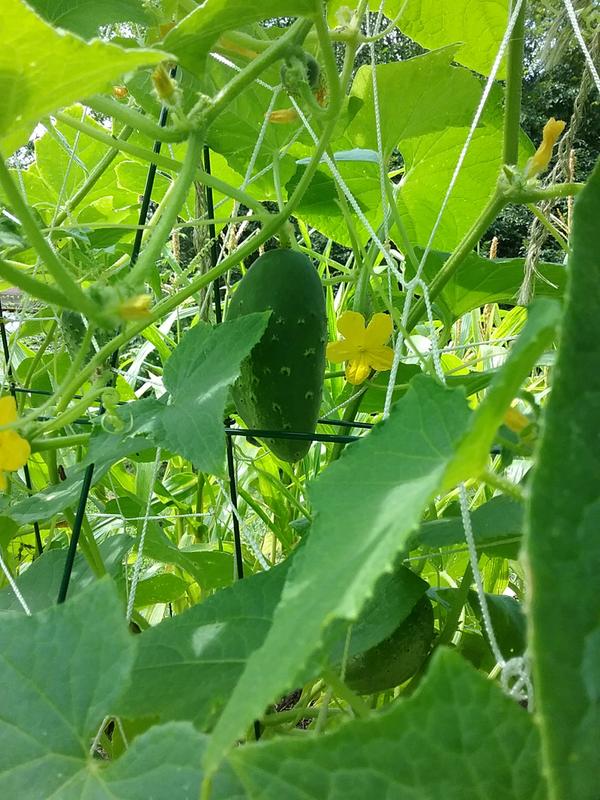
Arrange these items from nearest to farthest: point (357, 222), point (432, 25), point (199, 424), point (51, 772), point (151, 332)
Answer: point (51, 772) < point (199, 424) < point (432, 25) < point (357, 222) < point (151, 332)

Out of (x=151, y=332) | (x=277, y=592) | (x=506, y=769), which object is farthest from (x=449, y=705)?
(x=151, y=332)

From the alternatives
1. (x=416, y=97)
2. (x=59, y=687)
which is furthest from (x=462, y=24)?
(x=59, y=687)

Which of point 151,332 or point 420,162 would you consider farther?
point 151,332

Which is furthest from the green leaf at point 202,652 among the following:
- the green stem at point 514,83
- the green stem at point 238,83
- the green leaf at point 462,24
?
the green leaf at point 462,24

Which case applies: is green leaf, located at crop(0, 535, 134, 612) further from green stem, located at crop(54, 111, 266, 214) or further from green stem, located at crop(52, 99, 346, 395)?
green stem, located at crop(54, 111, 266, 214)

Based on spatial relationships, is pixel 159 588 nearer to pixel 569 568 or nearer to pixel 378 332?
pixel 378 332

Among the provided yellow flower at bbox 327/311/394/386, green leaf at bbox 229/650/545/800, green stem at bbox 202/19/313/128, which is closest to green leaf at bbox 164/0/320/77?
green stem at bbox 202/19/313/128

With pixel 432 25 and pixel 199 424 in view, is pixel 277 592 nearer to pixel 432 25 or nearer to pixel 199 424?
pixel 199 424
